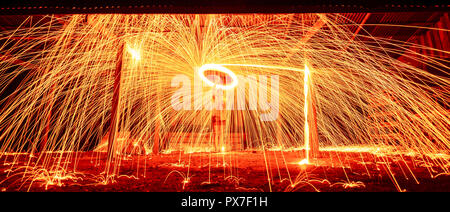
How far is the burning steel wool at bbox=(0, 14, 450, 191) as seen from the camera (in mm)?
2684

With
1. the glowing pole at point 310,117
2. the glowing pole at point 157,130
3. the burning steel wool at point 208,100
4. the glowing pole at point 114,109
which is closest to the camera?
the burning steel wool at point 208,100

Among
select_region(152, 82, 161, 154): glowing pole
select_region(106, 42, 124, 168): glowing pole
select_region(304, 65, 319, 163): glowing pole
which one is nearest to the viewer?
select_region(106, 42, 124, 168): glowing pole

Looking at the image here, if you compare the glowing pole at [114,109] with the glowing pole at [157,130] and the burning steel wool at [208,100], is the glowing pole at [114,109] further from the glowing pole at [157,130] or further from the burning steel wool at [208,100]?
the glowing pole at [157,130]

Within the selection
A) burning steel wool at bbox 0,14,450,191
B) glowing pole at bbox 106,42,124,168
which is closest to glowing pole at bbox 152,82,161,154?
burning steel wool at bbox 0,14,450,191

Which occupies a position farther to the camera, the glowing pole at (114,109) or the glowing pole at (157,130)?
the glowing pole at (157,130)

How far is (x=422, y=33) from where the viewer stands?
4.98 m

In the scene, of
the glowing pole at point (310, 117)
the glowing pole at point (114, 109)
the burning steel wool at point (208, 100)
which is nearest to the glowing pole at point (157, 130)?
the burning steel wool at point (208, 100)

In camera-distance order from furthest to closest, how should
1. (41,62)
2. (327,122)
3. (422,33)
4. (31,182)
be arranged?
(327,122) → (41,62) → (422,33) → (31,182)

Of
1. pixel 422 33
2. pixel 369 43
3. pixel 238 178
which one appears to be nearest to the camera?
pixel 238 178

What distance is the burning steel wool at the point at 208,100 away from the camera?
2.68 meters

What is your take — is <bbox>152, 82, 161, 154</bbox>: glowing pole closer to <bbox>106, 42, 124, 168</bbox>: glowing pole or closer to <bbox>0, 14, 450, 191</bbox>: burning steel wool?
<bbox>0, 14, 450, 191</bbox>: burning steel wool

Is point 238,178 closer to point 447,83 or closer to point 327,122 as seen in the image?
point 447,83
